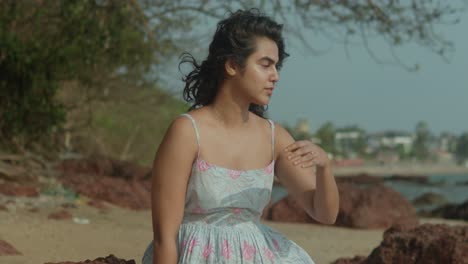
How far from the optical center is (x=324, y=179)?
3510mm

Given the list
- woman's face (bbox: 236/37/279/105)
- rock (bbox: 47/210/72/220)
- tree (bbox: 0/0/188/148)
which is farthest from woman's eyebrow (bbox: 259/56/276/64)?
tree (bbox: 0/0/188/148)

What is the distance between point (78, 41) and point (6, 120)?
159 centimetres

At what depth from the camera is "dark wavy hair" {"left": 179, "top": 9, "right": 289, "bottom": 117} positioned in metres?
3.49

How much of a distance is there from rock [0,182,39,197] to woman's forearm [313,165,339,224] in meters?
8.07

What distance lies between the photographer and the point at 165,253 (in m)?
3.36

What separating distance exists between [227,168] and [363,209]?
28.3 feet

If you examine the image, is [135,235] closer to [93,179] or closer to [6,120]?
[6,120]

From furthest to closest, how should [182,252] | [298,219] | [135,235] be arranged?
[298,219] → [135,235] → [182,252]

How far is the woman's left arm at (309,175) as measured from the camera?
3.32 meters

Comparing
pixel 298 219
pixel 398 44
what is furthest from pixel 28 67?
pixel 398 44

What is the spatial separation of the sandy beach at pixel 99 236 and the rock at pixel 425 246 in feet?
5.13

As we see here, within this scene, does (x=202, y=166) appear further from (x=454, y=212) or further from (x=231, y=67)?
(x=454, y=212)

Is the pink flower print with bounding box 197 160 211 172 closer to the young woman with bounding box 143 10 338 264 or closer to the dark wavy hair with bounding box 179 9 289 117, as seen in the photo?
the young woman with bounding box 143 10 338 264

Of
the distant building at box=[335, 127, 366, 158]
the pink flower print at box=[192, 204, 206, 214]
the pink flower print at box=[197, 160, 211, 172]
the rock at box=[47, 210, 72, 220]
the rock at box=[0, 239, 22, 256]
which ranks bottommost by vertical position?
the distant building at box=[335, 127, 366, 158]
